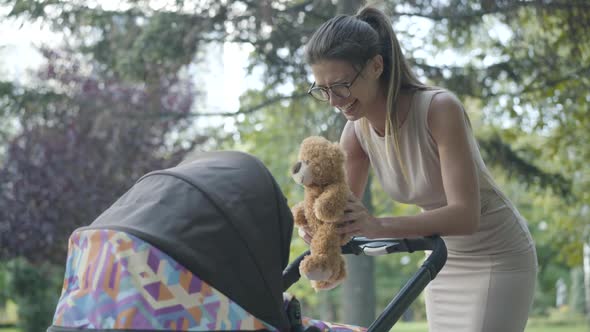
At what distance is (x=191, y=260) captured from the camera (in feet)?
5.89

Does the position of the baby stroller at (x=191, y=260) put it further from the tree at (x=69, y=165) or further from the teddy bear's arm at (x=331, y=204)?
the tree at (x=69, y=165)

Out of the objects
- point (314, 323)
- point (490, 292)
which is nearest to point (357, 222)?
point (314, 323)

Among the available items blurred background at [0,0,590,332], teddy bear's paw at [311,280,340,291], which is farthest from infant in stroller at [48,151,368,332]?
blurred background at [0,0,590,332]

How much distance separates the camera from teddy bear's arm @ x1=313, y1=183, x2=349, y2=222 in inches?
80.4

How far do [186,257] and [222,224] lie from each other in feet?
Answer: 0.50

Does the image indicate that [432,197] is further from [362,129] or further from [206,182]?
[206,182]

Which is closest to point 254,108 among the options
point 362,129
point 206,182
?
point 362,129

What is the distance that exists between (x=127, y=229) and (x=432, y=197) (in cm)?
108

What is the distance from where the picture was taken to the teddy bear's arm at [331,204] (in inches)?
80.4

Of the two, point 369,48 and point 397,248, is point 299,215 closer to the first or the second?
point 397,248

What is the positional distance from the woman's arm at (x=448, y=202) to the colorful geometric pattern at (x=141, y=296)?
44 cm

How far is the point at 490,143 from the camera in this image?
672 centimetres

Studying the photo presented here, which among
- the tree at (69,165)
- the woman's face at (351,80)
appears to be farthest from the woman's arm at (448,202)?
the tree at (69,165)

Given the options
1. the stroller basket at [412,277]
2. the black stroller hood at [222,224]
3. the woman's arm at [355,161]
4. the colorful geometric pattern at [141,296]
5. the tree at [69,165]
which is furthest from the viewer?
the tree at [69,165]
